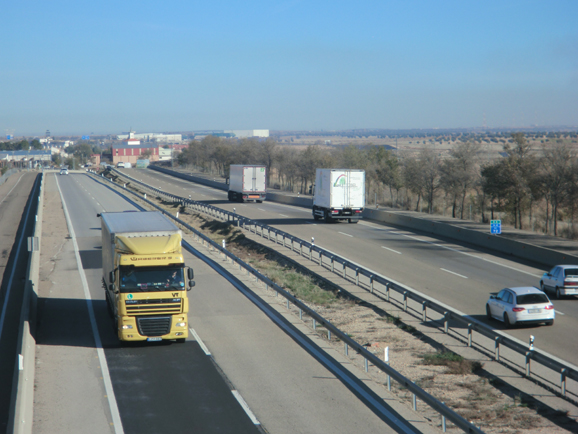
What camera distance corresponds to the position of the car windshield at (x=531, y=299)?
16547 millimetres

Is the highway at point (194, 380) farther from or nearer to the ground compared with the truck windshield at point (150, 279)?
nearer to the ground

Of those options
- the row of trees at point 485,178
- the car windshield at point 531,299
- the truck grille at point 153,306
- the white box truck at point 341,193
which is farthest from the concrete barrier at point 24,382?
the row of trees at point 485,178

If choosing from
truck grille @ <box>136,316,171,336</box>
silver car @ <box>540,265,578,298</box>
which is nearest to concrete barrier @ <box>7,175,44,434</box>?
truck grille @ <box>136,316,171,336</box>

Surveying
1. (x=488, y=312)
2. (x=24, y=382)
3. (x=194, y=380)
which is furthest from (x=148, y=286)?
(x=488, y=312)

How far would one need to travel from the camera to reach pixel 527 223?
4797 centimetres

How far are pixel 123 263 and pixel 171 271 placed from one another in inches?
42.1

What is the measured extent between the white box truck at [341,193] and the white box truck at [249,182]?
16638 millimetres

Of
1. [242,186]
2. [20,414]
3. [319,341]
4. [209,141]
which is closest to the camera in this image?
[20,414]

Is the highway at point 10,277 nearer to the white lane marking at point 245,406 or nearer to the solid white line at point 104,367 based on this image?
the solid white line at point 104,367

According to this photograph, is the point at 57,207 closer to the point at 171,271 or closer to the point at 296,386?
the point at 171,271

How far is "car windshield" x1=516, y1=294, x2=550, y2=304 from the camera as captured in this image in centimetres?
1655

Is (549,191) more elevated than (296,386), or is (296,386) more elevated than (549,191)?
(549,191)

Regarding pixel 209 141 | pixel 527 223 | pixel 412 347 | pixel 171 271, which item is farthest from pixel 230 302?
pixel 209 141

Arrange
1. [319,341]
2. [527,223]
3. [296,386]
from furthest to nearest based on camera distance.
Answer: [527,223]
[319,341]
[296,386]
